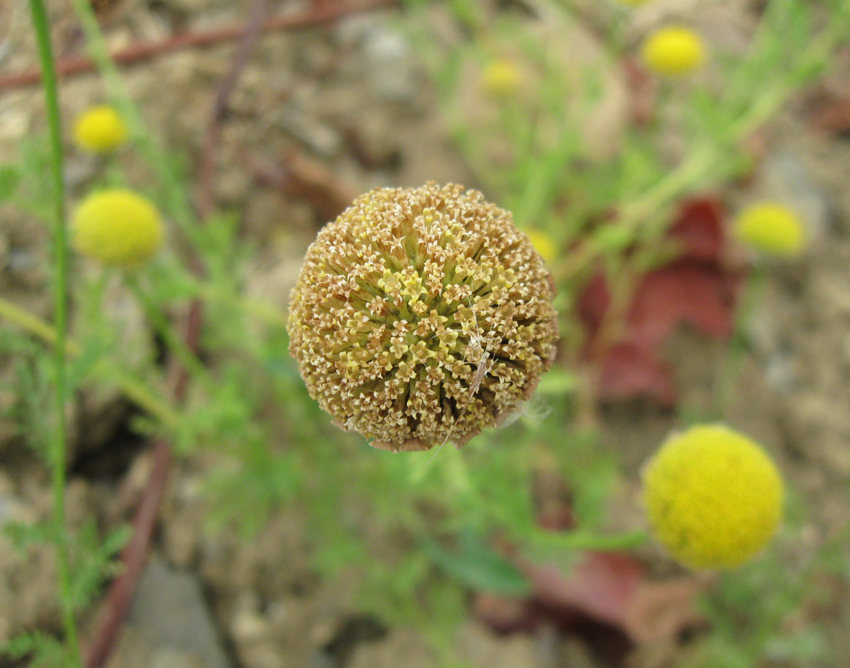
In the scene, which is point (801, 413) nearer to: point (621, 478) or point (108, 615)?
point (621, 478)

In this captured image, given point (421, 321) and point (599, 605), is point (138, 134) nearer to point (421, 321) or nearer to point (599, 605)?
point (421, 321)

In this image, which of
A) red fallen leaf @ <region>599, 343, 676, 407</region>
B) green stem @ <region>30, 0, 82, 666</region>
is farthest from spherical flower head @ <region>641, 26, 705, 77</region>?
green stem @ <region>30, 0, 82, 666</region>

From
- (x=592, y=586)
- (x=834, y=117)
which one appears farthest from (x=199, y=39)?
(x=834, y=117)

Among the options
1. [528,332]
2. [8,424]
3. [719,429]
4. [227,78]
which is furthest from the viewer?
[227,78]

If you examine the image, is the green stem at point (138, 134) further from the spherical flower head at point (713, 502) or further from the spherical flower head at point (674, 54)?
the spherical flower head at point (674, 54)

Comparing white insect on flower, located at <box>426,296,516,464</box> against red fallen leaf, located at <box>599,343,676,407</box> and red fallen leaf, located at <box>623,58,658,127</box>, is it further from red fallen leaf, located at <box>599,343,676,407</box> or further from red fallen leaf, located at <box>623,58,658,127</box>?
red fallen leaf, located at <box>623,58,658,127</box>

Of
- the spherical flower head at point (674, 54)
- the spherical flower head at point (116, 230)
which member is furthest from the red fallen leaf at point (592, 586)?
the spherical flower head at point (674, 54)

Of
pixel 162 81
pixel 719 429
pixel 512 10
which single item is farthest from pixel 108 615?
pixel 512 10

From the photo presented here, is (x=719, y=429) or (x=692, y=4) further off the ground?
(x=692, y=4)
